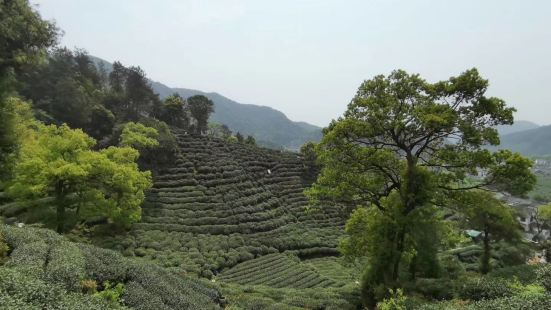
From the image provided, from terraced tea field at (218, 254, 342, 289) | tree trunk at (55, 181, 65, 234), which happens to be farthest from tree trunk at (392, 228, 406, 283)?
tree trunk at (55, 181, 65, 234)

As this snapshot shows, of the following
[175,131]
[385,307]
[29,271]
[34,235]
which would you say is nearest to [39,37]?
[34,235]

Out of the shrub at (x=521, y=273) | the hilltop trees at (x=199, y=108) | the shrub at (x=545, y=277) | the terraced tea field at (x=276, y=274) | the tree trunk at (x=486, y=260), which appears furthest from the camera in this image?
the hilltop trees at (x=199, y=108)

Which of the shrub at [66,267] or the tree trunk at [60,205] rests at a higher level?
the shrub at [66,267]

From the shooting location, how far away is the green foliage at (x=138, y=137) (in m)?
46.6

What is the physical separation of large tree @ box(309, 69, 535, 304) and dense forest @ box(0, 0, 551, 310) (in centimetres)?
7

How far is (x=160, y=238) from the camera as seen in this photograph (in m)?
35.0

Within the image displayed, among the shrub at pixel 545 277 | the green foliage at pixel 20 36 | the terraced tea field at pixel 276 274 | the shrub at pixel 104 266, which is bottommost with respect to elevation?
the terraced tea field at pixel 276 274

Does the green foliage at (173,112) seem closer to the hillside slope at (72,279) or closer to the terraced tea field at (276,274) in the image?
the terraced tea field at (276,274)

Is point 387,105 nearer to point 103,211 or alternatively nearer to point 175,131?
point 103,211

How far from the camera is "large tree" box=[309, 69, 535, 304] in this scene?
55.8 feet

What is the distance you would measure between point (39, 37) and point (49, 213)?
15461 mm

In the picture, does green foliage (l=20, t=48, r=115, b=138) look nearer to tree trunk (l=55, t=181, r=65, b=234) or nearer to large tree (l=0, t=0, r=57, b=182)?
tree trunk (l=55, t=181, r=65, b=234)

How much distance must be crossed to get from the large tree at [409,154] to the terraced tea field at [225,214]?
48.6 ft

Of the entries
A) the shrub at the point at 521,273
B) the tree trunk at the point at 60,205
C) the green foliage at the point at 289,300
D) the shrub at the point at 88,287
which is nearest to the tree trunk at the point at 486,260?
the shrub at the point at 521,273
